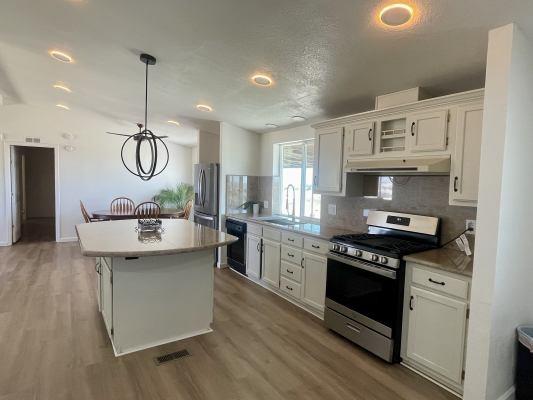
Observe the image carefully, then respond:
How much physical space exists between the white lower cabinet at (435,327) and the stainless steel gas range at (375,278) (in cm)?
8

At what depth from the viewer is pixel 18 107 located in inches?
242

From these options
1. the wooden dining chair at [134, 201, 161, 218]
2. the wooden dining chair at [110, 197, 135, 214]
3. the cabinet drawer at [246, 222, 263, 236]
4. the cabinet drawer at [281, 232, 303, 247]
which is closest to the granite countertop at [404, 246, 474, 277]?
the cabinet drawer at [281, 232, 303, 247]

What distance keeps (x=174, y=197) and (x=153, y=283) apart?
5.32 m

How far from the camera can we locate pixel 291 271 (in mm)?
3592

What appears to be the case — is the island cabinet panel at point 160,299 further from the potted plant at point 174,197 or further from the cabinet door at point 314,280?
the potted plant at point 174,197

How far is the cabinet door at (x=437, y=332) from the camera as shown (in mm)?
2064

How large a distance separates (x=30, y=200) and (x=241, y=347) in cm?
1023

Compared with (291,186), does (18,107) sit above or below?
above

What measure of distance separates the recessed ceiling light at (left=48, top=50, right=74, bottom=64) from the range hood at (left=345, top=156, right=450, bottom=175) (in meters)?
3.20

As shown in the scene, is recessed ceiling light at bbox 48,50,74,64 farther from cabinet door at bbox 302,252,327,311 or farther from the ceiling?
cabinet door at bbox 302,252,327,311

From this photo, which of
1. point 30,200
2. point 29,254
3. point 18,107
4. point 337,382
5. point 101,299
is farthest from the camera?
point 30,200

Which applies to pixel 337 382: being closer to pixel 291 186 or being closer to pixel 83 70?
pixel 291 186

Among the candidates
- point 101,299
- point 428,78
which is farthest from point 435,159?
point 101,299

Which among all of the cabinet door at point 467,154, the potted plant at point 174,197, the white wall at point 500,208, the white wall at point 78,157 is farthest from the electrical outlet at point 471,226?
the white wall at point 78,157
